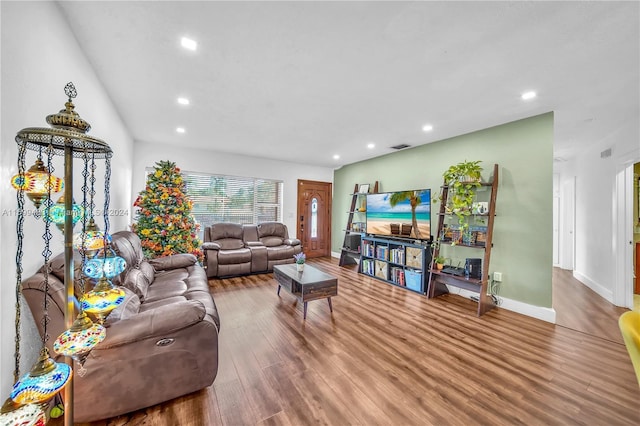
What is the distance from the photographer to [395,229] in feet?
15.3

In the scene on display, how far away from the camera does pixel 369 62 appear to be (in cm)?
214

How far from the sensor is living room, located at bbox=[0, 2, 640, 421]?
127 cm

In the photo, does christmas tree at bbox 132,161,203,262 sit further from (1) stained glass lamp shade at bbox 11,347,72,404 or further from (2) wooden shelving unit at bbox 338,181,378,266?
(1) stained glass lamp shade at bbox 11,347,72,404

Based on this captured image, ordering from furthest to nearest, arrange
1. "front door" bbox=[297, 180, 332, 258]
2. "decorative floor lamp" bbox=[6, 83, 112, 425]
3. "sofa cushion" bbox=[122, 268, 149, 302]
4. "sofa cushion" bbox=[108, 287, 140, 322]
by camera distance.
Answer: "front door" bbox=[297, 180, 332, 258]
"sofa cushion" bbox=[122, 268, 149, 302]
"sofa cushion" bbox=[108, 287, 140, 322]
"decorative floor lamp" bbox=[6, 83, 112, 425]

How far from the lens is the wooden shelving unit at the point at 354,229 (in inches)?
223

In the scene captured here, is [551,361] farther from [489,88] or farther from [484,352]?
[489,88]

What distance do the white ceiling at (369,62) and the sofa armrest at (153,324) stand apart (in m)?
2.00

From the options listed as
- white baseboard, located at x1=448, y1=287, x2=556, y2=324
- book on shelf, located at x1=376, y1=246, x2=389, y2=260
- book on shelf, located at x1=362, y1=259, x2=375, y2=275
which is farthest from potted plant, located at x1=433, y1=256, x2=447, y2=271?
book on shelf, located at x1=362, y1=259, x2=375, y2=275

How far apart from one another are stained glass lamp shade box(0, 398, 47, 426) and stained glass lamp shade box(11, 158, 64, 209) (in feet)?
2.38

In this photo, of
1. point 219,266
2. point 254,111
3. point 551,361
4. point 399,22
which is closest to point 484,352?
point 551,361

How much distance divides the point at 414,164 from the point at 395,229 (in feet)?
4.39

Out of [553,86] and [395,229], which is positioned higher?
[553,86]

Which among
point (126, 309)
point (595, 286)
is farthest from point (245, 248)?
point (595, 286)

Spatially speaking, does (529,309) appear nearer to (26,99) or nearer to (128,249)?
(128,249)
